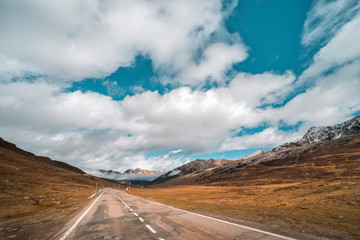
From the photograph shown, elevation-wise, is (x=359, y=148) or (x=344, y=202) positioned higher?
(x=359, y=148)

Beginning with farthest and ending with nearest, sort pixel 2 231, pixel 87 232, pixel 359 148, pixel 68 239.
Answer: pixel 359 148, pixel 2 231, pixel 87 232, pixel 68 239

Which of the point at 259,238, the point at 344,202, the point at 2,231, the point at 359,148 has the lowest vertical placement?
the point at 2,231

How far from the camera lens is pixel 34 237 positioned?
9.11m

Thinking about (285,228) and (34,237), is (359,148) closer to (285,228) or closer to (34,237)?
(285,228)

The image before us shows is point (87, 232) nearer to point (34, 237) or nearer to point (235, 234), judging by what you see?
point (34, 237)

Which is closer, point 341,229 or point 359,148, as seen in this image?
point 341,229

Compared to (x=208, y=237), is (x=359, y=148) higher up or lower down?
higher up

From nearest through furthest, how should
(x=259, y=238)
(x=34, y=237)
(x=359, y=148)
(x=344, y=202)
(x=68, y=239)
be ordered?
(x=259, y=238), (x=68, y=239), (x=34, y=237), (x=344, y=202), (x=359, y=148)

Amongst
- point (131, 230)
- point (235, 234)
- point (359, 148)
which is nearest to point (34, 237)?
point (131, 230)

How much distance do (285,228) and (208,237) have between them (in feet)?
15.4

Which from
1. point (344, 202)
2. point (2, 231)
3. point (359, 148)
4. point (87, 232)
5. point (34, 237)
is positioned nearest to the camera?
point (34, 237)

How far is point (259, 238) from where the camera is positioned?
7773 mm

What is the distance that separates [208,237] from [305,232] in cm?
501

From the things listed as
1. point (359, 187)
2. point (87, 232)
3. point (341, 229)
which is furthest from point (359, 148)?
point (87, 232)
